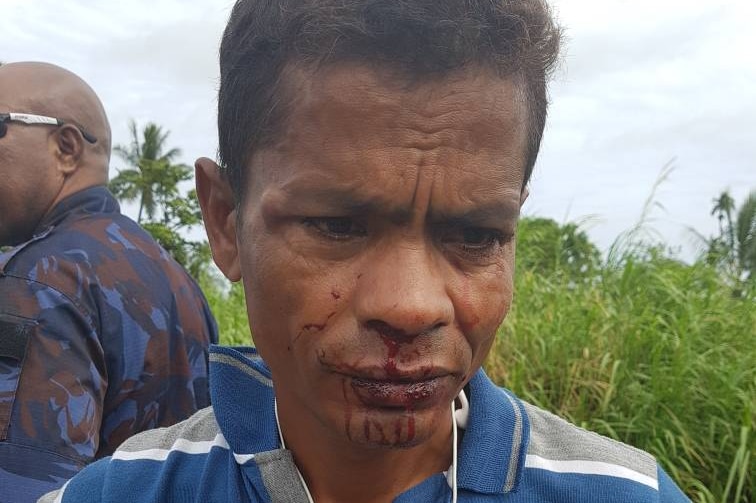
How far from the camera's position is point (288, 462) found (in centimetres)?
141

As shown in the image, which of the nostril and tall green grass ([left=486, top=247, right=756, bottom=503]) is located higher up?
the nostril

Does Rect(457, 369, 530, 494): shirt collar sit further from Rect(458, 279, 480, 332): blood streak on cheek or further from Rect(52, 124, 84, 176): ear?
Rect(52, 124, 84, 176): ear

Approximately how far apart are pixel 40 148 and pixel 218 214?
165cm

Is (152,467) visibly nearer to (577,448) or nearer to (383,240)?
(383,240)

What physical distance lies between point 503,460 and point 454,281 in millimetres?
352

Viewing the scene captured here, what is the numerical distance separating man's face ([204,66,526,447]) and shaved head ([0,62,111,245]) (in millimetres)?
1825

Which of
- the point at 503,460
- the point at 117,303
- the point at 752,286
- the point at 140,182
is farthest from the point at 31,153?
the point at 140,182

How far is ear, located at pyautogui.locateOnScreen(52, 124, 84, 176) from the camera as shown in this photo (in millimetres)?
2863

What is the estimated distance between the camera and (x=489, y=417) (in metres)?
1.42

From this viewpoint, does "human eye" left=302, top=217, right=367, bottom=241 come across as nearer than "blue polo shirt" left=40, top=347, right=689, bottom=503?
Yes

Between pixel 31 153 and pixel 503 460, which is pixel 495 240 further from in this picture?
pixel 31 153

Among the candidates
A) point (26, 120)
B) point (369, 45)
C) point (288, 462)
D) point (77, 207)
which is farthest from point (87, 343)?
point (369, 45)

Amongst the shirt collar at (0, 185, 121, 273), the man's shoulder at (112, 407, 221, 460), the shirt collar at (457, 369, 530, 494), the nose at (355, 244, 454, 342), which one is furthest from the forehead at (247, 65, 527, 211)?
the shirt collar at (0, 185, 121, 273)

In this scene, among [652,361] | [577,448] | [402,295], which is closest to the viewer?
[402,295]
